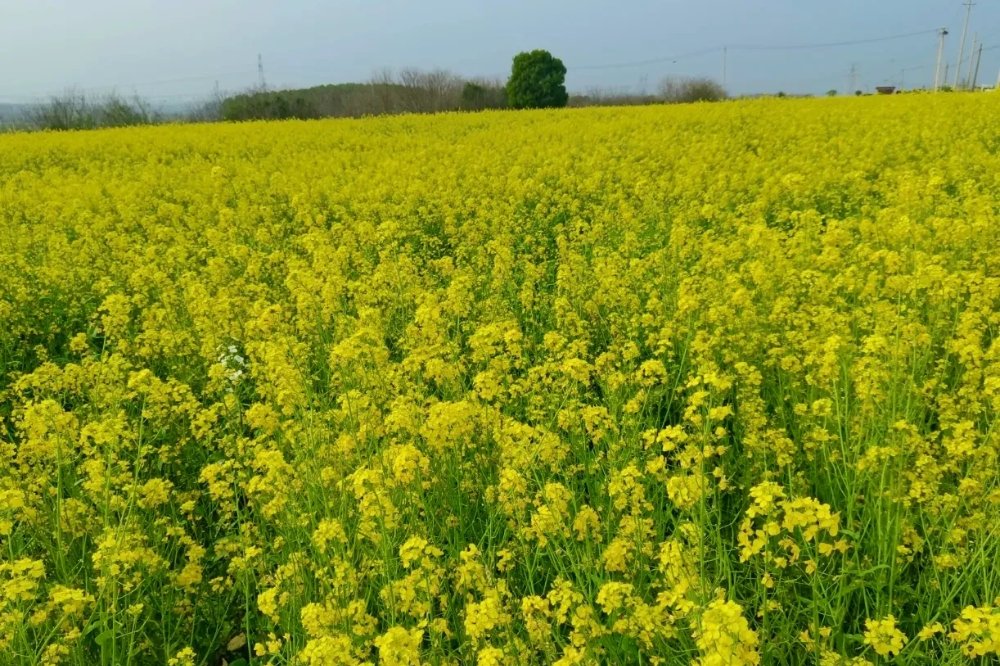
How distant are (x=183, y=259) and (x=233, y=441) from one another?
11.1 ft

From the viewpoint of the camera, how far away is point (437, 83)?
4428cm

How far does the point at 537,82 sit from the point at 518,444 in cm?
4064

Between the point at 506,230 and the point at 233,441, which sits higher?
the point at 506,230

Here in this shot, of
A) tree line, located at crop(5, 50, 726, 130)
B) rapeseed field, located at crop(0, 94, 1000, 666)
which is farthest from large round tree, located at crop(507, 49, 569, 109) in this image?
rapeseed field, located at crop(0, 94, 1000, 666)

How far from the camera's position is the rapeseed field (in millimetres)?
2125

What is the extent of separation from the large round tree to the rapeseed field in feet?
113

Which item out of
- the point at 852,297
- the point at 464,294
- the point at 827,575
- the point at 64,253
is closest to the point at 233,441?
the point at 464,294

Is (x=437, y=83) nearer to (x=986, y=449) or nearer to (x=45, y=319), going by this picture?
(x=45, y=319)

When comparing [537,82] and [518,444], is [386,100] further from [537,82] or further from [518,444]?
→ [518,444]

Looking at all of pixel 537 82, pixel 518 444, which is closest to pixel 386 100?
pixel 537 82

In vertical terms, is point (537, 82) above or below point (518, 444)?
above

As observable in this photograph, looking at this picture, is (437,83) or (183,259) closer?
(183,259)

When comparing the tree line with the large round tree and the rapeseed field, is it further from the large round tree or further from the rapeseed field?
the rapeseed field

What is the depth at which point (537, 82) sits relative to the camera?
40562mm
